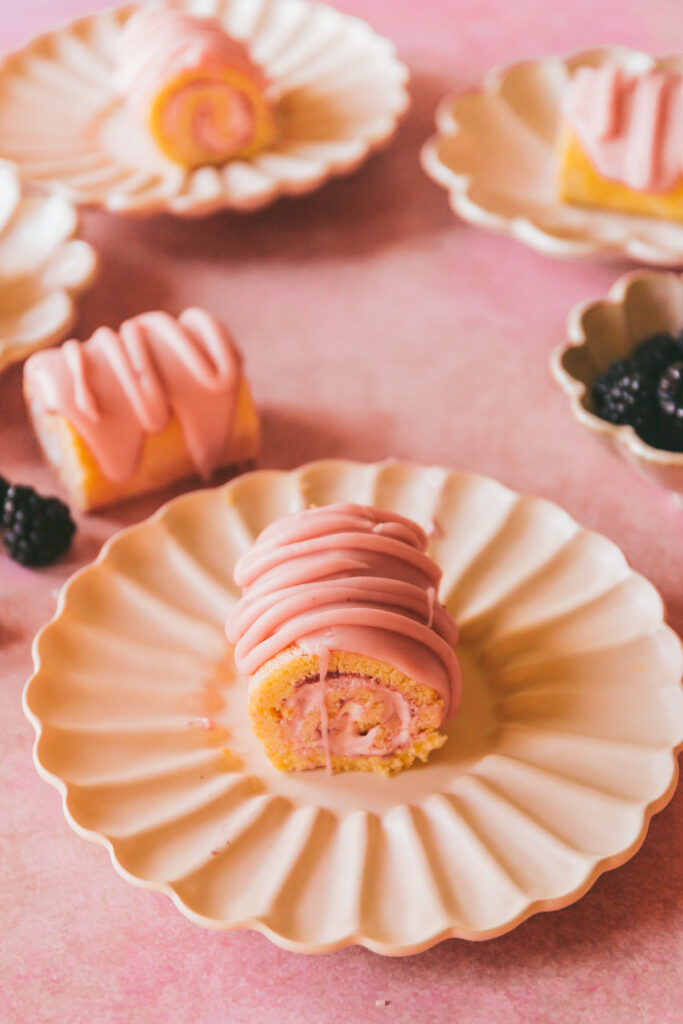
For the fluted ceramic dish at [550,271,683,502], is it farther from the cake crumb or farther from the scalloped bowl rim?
the cake crumb

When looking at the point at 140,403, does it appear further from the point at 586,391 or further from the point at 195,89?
the point at 195,89

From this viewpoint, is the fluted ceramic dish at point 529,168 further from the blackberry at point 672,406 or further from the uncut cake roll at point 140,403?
the uncut cake roll at point 140,403

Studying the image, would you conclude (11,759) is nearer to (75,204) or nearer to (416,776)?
(416,776)

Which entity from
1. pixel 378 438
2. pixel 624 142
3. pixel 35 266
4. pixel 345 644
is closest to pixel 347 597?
pixel 345 644

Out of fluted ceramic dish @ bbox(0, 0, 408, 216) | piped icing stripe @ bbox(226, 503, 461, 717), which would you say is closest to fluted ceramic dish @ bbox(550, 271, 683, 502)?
piped icing stripe @ bbox(226, 503, 461, 717)

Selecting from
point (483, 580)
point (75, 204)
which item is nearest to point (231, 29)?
point (75, 204)
